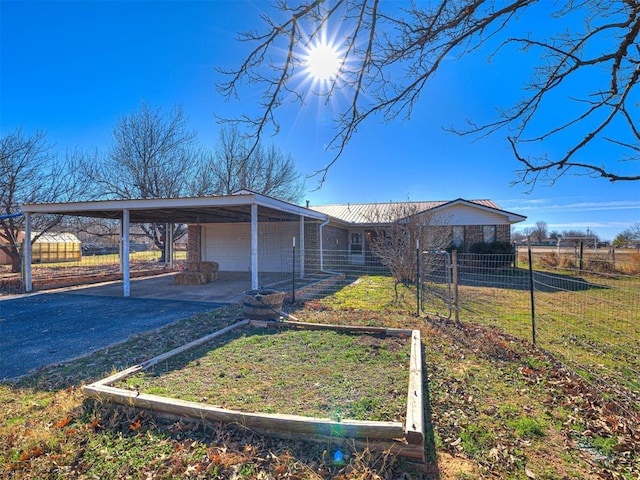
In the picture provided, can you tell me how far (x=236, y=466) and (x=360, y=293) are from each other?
26.5 ft

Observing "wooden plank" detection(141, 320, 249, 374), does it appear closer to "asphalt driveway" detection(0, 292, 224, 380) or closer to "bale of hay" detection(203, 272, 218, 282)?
"asphalt driveway" detection(0, 292, 224, 380)

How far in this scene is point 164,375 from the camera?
12.7 feet

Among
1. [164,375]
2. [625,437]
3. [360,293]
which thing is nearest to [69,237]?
[360,293]

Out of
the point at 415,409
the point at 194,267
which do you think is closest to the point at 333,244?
the point at 194,267

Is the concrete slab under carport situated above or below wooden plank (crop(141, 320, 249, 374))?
above

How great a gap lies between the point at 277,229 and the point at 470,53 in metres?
12.7

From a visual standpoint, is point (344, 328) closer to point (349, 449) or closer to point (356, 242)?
point (349, 449)

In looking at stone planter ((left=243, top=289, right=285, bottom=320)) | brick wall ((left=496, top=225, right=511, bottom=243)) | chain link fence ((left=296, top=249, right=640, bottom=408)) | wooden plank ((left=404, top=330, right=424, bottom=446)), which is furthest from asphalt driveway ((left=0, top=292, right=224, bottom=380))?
brick wall ((left=496, top=225, right=511, bottom=243))

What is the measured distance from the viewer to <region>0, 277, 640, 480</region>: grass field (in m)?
2.37

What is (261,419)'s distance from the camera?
8.91ft

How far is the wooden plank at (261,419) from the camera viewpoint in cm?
251

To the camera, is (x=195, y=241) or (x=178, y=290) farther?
(x=195, y=241)

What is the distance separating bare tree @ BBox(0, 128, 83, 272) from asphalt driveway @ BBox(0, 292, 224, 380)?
8.22 m

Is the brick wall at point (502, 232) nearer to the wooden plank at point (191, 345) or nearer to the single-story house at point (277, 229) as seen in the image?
the single-story house at point (277, 229)
